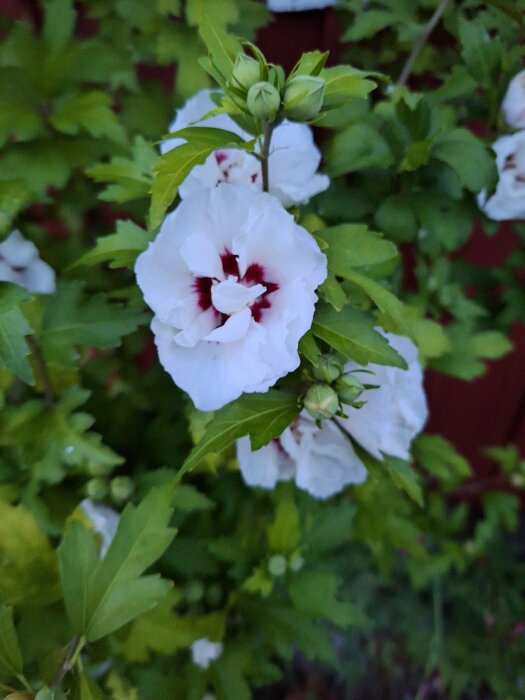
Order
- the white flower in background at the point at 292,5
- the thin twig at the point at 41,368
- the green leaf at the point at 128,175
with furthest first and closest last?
the white flower in background at the point at 292,5 → the thin twig at the point at 41,368 → the green leaf at the point at 128,175

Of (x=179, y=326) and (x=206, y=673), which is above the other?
(x=179, y=326)

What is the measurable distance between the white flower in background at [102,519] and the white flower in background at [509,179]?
25.2 inches

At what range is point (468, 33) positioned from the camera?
2.58ft

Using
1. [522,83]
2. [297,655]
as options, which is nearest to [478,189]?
[522,83]

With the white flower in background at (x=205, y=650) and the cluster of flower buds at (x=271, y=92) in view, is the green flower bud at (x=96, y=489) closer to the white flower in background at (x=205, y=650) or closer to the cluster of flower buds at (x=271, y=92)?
the white flower in background at (x=205, y=650)

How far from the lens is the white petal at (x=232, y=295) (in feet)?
1.77

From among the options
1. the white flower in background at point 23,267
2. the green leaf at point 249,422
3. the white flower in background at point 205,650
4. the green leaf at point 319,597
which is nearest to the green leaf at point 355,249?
the green leaf at point 249,422

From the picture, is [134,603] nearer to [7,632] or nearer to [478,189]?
[7,632]

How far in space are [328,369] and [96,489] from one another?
1.32ft

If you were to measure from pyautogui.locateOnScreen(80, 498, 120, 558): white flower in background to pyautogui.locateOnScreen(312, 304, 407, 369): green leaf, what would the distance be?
41 centimetres

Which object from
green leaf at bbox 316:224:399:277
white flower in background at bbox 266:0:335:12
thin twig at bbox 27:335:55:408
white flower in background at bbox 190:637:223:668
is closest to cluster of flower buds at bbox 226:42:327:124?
green leaf at bbox 316:224:399:277

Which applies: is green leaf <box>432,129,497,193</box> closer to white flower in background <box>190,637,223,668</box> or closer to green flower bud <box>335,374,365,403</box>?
green flower bud <box>335,374,365,403</box>

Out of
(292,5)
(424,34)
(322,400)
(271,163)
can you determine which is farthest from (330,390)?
(292,5)

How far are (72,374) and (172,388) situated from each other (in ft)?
0.62
